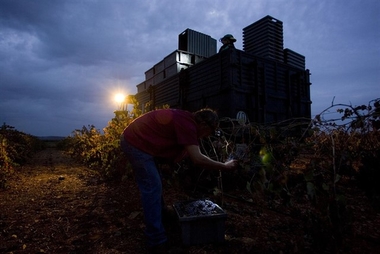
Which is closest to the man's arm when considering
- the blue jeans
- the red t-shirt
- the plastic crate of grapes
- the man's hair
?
the red t-shirt

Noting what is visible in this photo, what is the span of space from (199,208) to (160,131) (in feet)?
3.84

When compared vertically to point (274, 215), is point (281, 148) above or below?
above

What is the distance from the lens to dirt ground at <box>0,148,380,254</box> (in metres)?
2.46

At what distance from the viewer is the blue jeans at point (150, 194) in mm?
2428

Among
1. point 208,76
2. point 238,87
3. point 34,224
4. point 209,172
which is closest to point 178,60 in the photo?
point 208,76

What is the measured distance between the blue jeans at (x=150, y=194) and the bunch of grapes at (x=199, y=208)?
1.37 feet

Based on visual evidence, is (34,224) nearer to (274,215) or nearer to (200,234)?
(200,234)

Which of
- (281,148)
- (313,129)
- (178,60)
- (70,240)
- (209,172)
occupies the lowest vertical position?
(70,240)

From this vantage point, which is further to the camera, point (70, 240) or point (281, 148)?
point (281, 148)

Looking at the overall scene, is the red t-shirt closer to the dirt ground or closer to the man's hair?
the man's hair

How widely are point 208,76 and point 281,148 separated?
4596 mm

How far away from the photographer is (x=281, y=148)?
312 cm

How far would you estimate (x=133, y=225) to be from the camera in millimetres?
3137

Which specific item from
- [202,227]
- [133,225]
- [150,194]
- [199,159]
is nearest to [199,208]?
[202,227]
